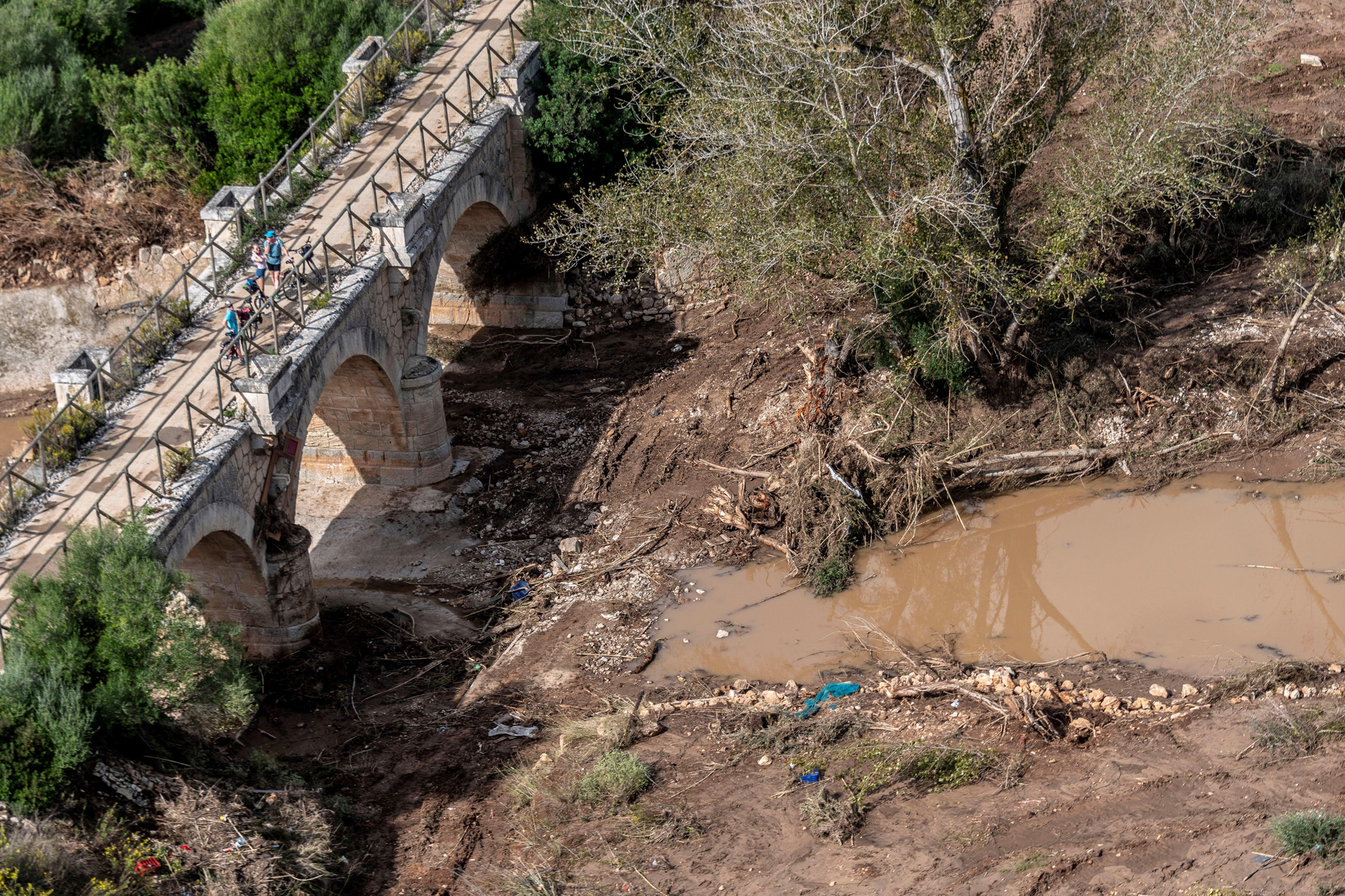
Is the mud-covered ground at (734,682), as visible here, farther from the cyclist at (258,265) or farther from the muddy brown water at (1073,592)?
the cyclist at (258,265)

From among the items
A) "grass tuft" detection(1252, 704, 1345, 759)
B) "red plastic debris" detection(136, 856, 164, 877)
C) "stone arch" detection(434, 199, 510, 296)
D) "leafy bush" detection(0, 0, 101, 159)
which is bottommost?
"grass tuft" detection(1252, 704, 1345, 759)

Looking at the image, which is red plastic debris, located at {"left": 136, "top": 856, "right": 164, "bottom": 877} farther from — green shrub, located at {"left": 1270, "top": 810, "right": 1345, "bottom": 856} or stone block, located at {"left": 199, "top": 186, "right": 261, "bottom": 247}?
stone block, located at {"left": 199, "top": 186, "right": 261, "bottom": 247}

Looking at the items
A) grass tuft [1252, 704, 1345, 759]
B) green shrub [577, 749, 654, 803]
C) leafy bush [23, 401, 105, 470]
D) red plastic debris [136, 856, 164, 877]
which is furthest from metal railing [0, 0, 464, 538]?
grass tuft [1252, 704, 1345, 759]

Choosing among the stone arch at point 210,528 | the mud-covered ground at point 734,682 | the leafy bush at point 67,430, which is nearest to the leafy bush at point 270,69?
the mud-covered ground at point 734,682

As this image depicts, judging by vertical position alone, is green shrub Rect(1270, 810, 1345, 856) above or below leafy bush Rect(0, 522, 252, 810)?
below

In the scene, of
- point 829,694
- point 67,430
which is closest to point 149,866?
point 67,430

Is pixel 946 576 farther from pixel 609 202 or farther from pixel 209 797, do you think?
pixel 209 797
